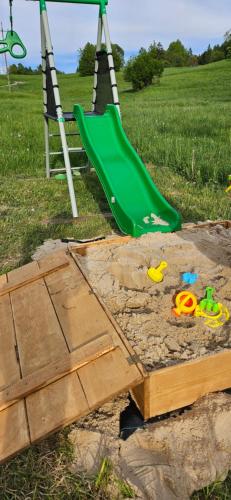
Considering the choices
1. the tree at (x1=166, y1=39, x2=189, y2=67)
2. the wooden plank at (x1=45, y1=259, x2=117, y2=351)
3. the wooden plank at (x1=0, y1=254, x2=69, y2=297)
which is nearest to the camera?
the wooden plank at (x1=45, y1=259, x2=117, y2=351)

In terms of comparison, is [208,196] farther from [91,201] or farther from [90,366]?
[90,366]

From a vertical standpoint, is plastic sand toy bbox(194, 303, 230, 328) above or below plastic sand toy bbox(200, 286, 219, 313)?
below

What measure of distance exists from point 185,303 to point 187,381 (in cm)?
60

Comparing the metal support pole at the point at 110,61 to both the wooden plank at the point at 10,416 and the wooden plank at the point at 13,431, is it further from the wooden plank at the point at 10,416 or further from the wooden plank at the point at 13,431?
the wooden plank at the point at 13,431

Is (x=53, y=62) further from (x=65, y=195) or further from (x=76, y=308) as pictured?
(x=76, y=308)

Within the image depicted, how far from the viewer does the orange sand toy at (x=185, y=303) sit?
241 centimetres

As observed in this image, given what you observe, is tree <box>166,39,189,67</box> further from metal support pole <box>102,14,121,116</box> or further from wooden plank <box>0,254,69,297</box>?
wooden plank <box>0,254,69,297</box>

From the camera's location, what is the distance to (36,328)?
228 centimetres

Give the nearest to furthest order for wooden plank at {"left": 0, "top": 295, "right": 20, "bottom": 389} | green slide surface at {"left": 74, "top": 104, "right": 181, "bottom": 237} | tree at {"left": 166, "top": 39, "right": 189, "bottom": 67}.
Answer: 1. wooden plank at {"left": 0, "top": 295, "right": 20, "bottom": 389}
2. green slide surface at {"left": 74, "top": 104, "right": 181, "bottom": 237}
3. tree at {"left": 166, "top": 39, "right": 189, "bottom": 67}

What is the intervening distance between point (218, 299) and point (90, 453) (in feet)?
4.13

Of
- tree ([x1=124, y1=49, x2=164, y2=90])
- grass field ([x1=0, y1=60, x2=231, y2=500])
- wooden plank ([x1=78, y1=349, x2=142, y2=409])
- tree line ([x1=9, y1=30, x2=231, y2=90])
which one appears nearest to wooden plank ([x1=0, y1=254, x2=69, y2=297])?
grass field ([x1=0, y1=60, x2=231, y2=500])

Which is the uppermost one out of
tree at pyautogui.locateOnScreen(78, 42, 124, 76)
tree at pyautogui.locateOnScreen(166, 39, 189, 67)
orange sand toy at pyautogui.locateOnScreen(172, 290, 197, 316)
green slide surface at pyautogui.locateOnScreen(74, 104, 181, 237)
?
tree at pyautogui.locateOnScreen(166, 39, 189, 67)

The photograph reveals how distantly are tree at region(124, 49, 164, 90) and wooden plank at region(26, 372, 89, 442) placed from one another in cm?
3139

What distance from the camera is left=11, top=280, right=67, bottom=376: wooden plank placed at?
2.06 metres
